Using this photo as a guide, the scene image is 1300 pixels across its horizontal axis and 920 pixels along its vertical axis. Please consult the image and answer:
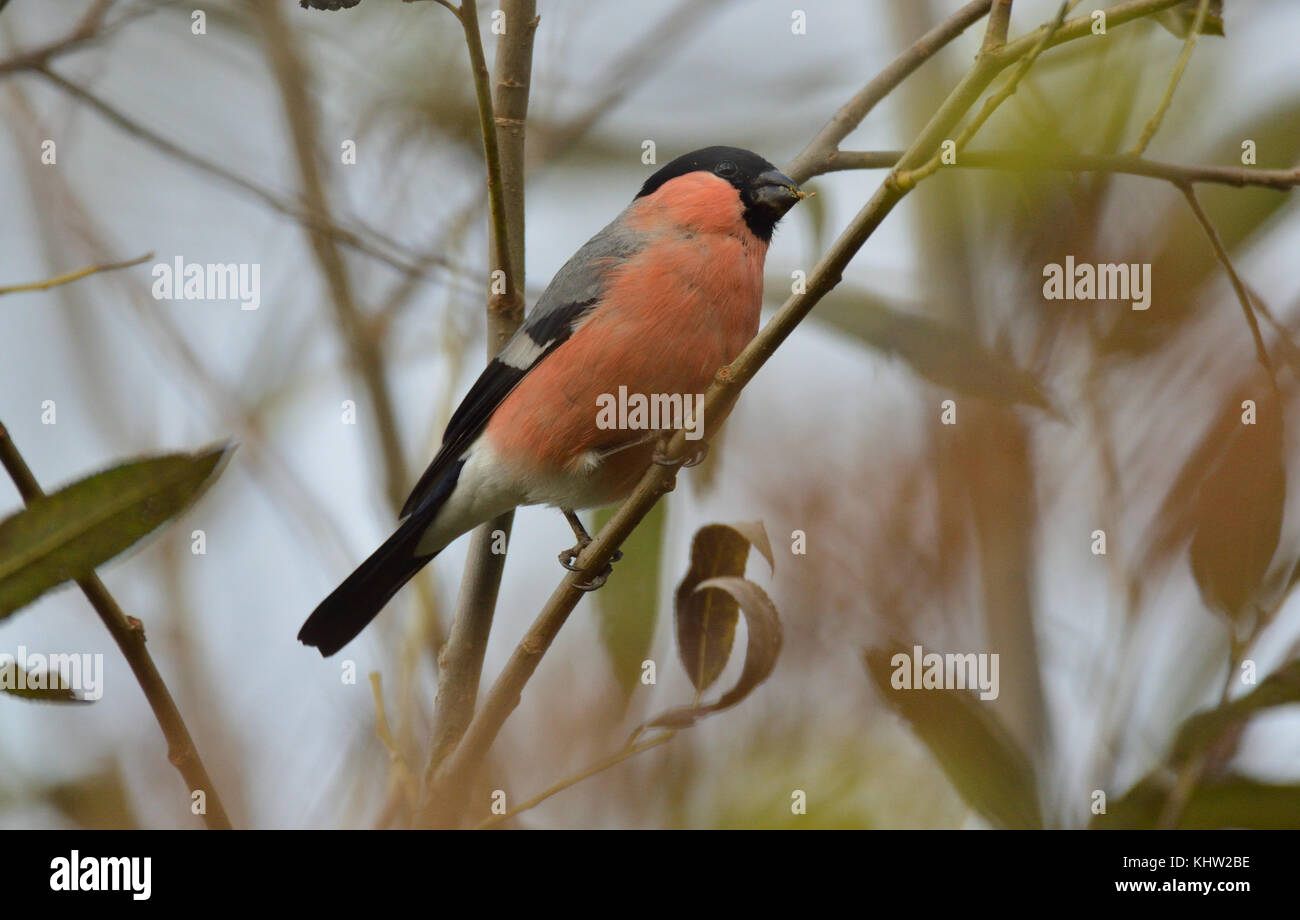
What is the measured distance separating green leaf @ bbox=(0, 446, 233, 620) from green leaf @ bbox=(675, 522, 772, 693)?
656 millimetres

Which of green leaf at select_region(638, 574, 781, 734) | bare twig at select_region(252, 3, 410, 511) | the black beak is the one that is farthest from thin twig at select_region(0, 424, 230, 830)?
the black beak

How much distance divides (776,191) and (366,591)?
1.19m

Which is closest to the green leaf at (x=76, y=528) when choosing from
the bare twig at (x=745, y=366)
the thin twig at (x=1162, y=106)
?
the bare twig at (x=745, y=366)

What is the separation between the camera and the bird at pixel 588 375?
7.64ft

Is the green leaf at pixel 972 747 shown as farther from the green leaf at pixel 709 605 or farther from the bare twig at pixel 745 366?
the bare twig at pixel 745 366

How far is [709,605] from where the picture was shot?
1439 mm

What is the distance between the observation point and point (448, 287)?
8.05 ft

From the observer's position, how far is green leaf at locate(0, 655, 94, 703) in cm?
105

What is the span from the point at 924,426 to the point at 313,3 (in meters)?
1.03

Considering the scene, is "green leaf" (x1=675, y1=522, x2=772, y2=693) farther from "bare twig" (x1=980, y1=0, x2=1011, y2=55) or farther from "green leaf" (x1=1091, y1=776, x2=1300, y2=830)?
"bare twig" (x1=980, y1=0, x2=1011, y2=55)

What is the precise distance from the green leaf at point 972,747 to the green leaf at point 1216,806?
8cm

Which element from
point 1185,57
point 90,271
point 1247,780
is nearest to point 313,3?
point 90,271

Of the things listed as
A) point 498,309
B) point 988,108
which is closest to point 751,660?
point 988,108
